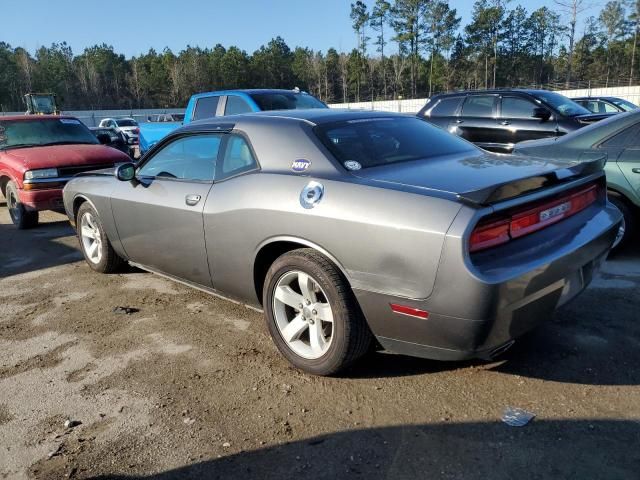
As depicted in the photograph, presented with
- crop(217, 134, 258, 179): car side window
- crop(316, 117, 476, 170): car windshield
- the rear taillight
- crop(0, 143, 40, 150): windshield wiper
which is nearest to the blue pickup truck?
crop(0, 143, 40, 150): windshield wiper

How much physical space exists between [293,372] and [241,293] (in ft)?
2.17

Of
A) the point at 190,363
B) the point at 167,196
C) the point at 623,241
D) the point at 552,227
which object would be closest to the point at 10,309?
the point at 167,196

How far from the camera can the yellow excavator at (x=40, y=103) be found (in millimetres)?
26125

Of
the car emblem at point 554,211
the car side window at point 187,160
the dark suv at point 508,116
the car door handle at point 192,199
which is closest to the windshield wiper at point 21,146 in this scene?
the car side window at point 187,160

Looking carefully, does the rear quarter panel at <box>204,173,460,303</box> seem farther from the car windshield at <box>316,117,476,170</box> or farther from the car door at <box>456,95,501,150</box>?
the car door at <box>456,95,501,150</box>

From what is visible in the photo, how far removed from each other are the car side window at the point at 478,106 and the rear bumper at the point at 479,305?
6539 mm

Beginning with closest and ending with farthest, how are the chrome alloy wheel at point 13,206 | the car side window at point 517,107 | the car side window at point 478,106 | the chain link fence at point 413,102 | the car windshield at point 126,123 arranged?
the chrome alloy wheel at point 13,206 → the car side window at point 517,107 → the car side window at point 478,106 → the chain link fence at point 413,102 → the car windshield at point 126,123

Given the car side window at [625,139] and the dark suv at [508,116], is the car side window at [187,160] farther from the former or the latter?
the dark suv at [508,116]

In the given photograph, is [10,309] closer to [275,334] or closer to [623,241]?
[275,334]

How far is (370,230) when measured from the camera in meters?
2.64

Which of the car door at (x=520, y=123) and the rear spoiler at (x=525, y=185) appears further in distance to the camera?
the car door at (x=520, y=123)

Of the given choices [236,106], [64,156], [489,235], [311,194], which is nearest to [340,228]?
[311,194]

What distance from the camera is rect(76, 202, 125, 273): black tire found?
4961mm

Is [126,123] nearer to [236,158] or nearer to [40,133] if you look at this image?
[40,133]
